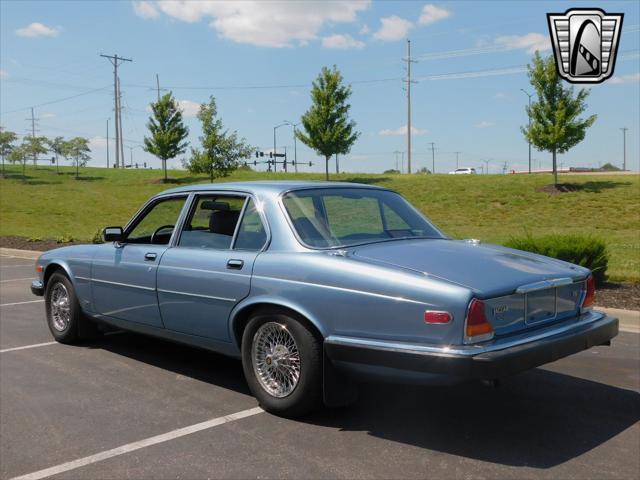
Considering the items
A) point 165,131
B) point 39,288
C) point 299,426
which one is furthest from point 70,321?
point 165,131

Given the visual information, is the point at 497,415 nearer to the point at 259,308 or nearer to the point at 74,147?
the point at 259,308

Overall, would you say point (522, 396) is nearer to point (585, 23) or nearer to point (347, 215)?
point (347, 215)

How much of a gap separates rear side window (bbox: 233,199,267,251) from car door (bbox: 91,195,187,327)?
89cm

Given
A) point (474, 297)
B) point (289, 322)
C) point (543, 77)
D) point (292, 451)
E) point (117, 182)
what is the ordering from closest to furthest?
point (474, 297) < point (292, 451) < point (289, 322) < point (543, 77) < point (117, 182)

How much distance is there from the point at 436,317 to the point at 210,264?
6.46ft

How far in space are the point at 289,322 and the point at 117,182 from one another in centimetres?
5735

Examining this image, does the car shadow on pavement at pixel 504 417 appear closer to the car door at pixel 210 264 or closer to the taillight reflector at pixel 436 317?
the taillight reflector at pixel 436 317

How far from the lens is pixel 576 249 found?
9562 mm

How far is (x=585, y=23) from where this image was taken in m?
14.0

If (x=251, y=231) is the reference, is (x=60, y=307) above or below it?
below

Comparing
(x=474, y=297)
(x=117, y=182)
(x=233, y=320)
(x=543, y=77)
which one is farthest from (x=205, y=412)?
(x=117, y=182)

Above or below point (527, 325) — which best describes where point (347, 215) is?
above

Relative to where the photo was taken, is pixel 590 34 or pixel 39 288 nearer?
pixel 39 288

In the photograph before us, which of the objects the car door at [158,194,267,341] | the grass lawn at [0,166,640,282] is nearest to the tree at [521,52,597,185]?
the grass lawn at [0,166,640,282]
